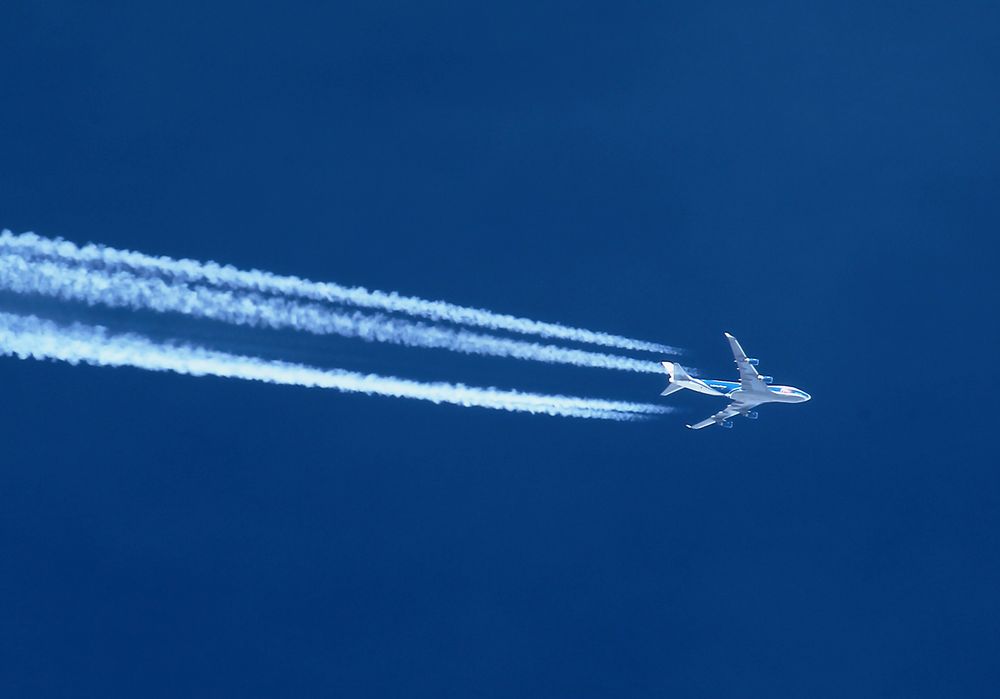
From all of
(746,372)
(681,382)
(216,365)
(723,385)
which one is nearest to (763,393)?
(746,372)

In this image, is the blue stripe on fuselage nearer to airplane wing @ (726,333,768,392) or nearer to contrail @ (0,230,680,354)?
airplane wing @ (726,333,768,392)

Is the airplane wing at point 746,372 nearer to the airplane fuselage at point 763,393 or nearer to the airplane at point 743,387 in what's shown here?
the airplane at point 743,387

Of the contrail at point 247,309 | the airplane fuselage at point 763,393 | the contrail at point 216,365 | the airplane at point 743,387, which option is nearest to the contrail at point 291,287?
the contrail at point 247,309

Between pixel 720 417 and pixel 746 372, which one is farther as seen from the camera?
pixel 720 417

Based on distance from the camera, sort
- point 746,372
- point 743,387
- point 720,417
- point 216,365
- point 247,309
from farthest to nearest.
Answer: point 720,417
point 743,387
point 746,372
point 247,309
point 216,365

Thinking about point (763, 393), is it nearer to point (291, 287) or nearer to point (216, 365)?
point (291, 287)

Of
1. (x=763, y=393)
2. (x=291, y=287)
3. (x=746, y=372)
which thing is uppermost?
(x=746, y=372)
